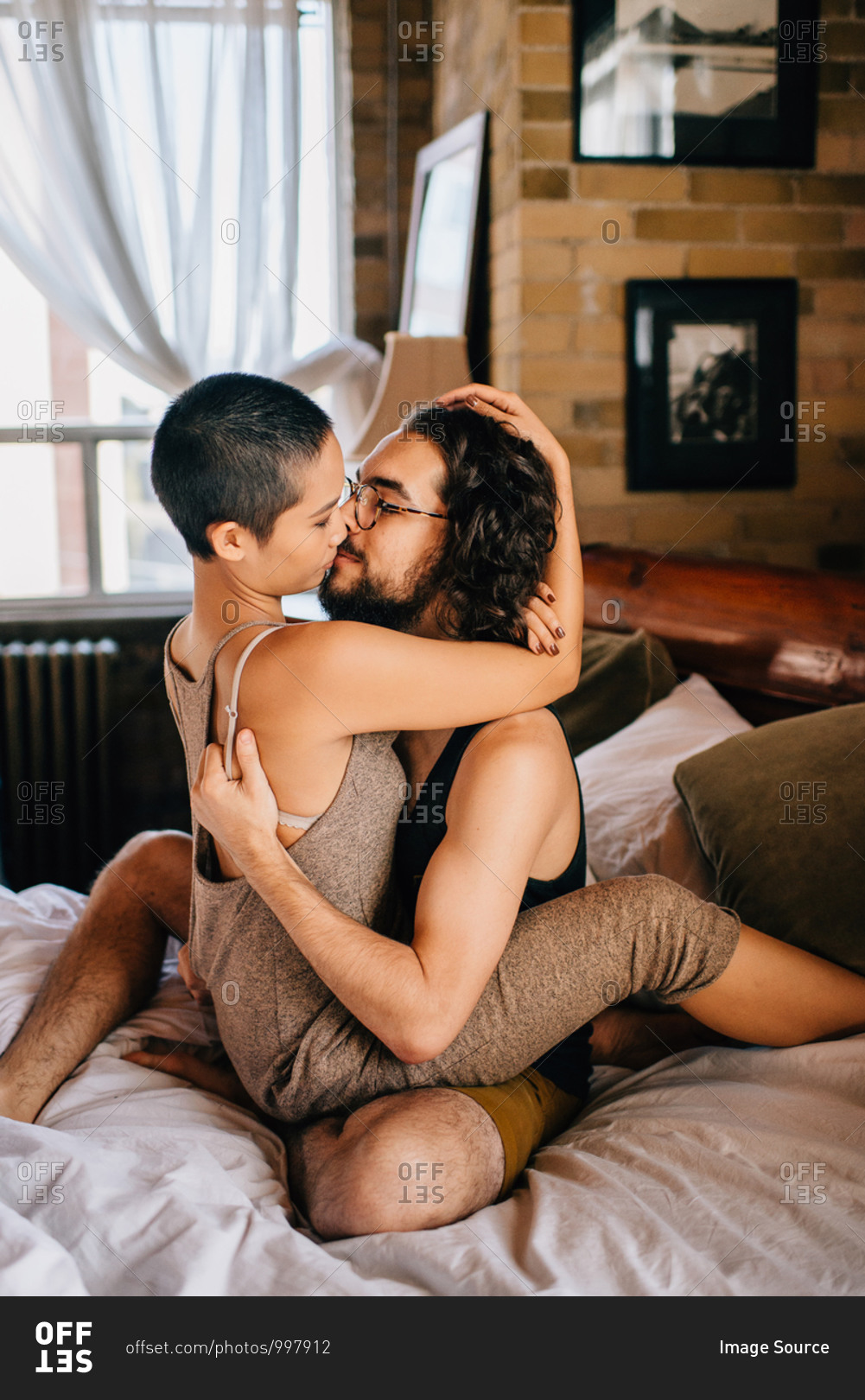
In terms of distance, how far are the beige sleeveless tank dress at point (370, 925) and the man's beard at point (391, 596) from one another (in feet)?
0.89

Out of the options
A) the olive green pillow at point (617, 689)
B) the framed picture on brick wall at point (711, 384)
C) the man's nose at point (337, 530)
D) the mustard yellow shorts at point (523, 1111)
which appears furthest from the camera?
the framed picture on brick wall at point (711, 384)

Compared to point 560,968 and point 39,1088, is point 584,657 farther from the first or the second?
point 39,1088

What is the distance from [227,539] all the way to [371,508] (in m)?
0.27

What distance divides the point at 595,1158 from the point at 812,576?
1.21 metres

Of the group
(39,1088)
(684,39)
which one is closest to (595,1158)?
(39,1088)

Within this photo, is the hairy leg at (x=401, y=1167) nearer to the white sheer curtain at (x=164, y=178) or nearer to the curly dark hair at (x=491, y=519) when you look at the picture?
the curly dark hair at (x=491, y=519)

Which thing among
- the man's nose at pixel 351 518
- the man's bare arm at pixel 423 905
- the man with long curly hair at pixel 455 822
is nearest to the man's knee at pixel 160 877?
the man with long curly hair at pixel 455 822

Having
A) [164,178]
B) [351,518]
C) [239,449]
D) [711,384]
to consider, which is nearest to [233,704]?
[239,449]

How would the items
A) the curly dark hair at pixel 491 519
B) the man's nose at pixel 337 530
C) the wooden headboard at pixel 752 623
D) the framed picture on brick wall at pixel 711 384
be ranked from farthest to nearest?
the framed picture on brick wall at pixel 711 384 → the wooden headboard at pixel 752 623 → the curly dark hair at pixel 491 519 → the man's nose at pixel 337 530

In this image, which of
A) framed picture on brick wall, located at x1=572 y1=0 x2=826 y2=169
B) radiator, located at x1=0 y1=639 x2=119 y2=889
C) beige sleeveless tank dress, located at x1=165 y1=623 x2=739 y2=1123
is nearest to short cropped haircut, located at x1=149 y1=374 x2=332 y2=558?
beige sleeveless tank dress, located at x1=165 y1=623 x2=739 y2=1123

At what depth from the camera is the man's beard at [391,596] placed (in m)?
1.46

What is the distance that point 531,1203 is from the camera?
1091 mm

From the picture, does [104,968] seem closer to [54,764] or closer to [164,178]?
[54,764]

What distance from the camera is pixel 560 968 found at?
122 centimetres
